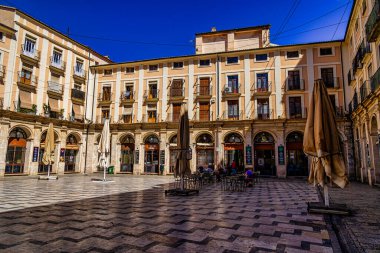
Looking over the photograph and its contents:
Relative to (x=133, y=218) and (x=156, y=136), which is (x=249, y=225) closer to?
(x=133, y=218)

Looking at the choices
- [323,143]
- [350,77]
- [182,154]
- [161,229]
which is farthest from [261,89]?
[161,229]

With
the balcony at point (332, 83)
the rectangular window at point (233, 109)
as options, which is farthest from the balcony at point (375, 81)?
the rectangular window at point (233, 109)

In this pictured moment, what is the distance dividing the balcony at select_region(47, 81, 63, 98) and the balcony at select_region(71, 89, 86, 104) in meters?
1.34

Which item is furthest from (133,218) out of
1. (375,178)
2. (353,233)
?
(375,178)

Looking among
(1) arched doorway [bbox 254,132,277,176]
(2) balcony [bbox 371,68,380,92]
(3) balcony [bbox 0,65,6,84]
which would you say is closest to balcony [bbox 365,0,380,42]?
(2) balcony [bbox 371,68,380,92]

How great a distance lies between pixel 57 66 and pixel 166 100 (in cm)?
1159

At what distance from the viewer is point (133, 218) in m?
6.16

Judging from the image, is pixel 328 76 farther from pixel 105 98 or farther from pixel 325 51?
pixel 105 98

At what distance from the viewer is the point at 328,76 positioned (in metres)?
22.7

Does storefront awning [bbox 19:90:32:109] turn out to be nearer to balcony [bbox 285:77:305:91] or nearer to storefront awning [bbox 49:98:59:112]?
storefront awning [bbox 49:98:59:112]

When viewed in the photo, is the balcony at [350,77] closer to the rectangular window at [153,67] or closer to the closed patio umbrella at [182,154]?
the closed patio umbrella at [182,154]

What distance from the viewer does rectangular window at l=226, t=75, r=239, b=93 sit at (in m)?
24.8

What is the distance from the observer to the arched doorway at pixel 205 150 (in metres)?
24.7

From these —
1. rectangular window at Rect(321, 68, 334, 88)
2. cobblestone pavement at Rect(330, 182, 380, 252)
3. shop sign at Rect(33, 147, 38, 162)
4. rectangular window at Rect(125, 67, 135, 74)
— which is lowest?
cobblestone pavement at Rect(330, 182, 380, 252)
